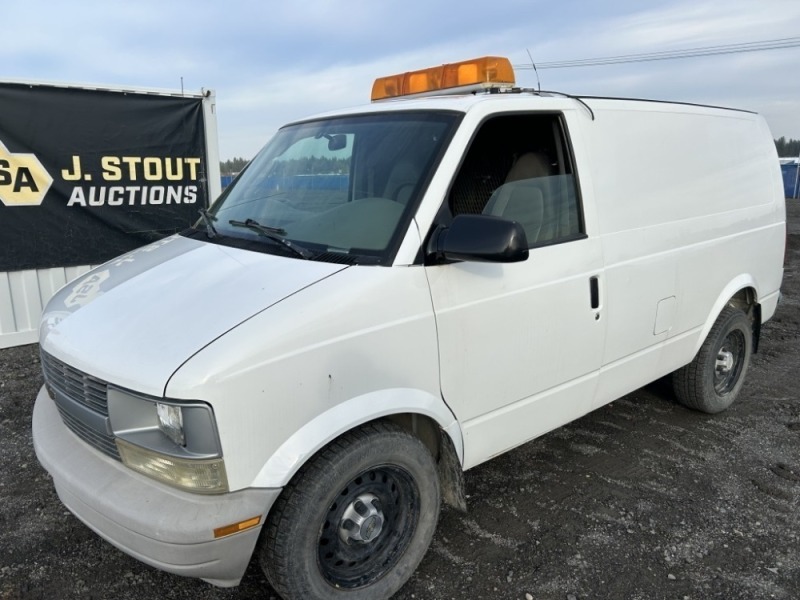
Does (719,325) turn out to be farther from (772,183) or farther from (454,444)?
(454,444)

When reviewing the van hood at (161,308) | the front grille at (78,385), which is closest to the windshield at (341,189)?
the van hood at (161,308)

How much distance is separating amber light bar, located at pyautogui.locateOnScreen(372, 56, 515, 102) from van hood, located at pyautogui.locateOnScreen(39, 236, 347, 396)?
1.52 metres

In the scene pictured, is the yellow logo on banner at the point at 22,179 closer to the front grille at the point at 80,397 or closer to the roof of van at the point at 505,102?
the roof of van at the point at 505,102

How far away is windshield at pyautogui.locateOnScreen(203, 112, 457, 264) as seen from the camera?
259cm

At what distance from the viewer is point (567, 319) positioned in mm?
3059

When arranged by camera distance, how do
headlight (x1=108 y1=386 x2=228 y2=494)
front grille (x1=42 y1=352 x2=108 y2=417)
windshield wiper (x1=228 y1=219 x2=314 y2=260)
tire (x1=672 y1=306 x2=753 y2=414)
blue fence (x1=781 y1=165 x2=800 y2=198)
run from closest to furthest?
1. headlight (x1=108 y1=386 x2=228 y2=494)
2. front grille (x1=42 y1=352 x2=108 y2=417)
3. windshield wiper (x1=228 y1=219 x2=314 y2=260)
4. tire (x1=672 y1=306 x2=753 y2=414)
5. blue fence (x1=781 y1=165 x2=800 y2=198)

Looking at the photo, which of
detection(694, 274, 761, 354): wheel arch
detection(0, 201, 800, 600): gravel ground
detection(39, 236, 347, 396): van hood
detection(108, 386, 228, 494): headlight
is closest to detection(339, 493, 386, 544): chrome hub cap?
detection(0, 201, 800, 600): gravel ground

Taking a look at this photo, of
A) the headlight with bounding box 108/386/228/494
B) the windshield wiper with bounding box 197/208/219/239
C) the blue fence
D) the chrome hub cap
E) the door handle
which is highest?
the windshield wiper with bounding box 197/208/219/239

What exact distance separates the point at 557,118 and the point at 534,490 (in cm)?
211

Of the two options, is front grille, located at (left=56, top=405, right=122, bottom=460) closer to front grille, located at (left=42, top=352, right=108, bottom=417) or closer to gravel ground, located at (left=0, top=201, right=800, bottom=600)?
front grille, located at (left=42, top=352, right=108, bottom=417)

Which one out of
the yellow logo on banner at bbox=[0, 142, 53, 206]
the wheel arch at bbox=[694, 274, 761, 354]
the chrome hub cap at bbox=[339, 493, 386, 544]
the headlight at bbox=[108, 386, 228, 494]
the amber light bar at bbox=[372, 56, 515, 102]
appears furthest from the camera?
the yellow logo on banner at bbox=[0, 142, 53, 206]

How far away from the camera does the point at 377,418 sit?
95.8 inches

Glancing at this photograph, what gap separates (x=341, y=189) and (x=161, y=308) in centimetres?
103

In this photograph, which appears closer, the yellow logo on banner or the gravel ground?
the gravel ground
